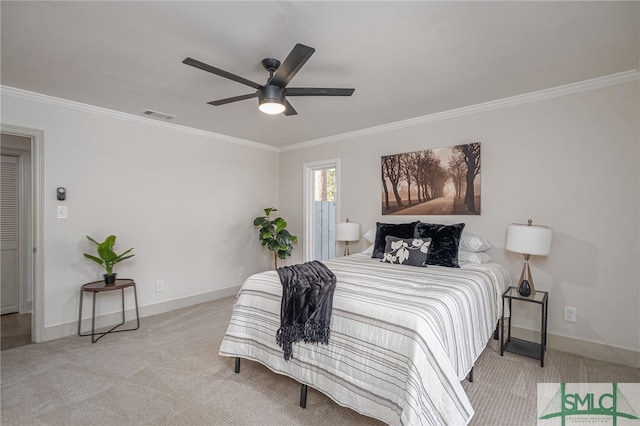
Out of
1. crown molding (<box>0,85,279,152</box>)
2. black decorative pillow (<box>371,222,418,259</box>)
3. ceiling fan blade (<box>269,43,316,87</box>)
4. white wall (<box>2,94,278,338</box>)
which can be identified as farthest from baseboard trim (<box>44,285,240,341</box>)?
ceiling fan blade (<box>269,43,316,87</box>)

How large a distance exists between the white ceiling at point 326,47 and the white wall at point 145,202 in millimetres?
448

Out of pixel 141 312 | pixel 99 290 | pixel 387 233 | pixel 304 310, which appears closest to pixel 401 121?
pixel 387 233

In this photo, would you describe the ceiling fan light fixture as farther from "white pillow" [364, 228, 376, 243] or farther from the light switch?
the light switch

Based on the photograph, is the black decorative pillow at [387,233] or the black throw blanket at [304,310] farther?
the black decorative pillow at [387,233]

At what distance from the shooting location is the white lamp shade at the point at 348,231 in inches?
168

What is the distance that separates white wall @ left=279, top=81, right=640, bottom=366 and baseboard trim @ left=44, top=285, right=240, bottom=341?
3.37 meters

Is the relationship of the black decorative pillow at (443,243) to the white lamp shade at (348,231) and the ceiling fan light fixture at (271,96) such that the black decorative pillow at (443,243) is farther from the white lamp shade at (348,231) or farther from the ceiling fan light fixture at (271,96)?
the ceiling fan light fixture at (271,96)

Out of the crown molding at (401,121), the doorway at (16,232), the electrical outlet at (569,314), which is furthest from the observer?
the doorway at (16,232)

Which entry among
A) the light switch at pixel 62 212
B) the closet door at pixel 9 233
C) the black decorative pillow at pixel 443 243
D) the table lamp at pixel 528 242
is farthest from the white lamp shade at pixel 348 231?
the closet door at pixel 9 233

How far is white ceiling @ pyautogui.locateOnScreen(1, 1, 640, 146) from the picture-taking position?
72.3 inches

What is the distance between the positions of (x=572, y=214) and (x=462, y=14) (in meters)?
2.17

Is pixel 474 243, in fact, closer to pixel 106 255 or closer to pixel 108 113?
pixel 106 255

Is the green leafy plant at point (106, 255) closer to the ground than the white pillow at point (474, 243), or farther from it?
closer to the ground

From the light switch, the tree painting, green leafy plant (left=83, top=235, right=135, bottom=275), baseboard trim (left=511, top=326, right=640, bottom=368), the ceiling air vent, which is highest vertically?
the ceiling air vent
